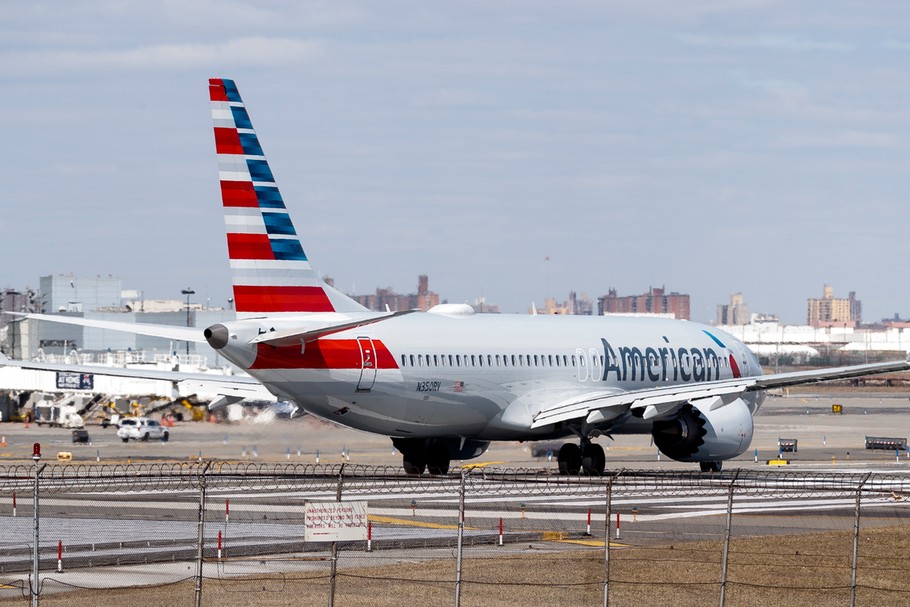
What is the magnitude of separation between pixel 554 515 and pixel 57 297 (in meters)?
151

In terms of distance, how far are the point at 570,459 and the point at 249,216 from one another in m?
13.5

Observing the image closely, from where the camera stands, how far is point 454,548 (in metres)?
26.5

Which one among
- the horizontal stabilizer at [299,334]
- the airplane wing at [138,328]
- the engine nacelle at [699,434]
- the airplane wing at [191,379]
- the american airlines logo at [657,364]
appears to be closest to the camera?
the airplane wing at [138,328]

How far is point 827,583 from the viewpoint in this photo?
23.4 metres

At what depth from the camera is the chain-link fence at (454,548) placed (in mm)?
21625

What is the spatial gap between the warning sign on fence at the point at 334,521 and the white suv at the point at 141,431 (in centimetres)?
5015

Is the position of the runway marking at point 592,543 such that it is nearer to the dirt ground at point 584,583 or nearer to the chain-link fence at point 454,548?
the chain-link fence at point 454,548

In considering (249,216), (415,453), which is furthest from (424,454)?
(249,216)

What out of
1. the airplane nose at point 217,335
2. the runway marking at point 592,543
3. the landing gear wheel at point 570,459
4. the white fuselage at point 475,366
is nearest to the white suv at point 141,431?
the white fuselage at point 475,366

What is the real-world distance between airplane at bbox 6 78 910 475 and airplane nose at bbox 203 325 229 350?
39 millimetres

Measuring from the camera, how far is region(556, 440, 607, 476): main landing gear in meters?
43.0

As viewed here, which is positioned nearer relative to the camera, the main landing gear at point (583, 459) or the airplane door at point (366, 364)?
the airplane door at point (366, 364)

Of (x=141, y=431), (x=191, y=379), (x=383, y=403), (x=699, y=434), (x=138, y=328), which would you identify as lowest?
(x=141, y=431)

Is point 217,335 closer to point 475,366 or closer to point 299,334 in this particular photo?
point 299,334
